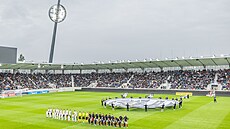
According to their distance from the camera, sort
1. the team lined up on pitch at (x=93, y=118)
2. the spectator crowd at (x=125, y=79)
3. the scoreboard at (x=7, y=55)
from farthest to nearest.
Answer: the spectator crowd at (x=125, y=79) < the scoreboard at (x=7, y=55) < the team lined up on pitch at (x=93, y=118)

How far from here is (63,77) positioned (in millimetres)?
78938

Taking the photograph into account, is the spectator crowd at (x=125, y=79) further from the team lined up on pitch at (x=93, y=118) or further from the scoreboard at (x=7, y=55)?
the team lined up on pitch at (x=93, y=118)

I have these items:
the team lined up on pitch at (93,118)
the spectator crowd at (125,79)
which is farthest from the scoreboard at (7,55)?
the team lined up on pitch at (93,118)

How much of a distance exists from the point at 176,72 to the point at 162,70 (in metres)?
5.04

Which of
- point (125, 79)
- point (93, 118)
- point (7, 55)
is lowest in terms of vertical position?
point (93, 118)

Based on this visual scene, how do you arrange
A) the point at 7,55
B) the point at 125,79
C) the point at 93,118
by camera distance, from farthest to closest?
the point at 125,79 → the point at 7,55 → the point at 93,118

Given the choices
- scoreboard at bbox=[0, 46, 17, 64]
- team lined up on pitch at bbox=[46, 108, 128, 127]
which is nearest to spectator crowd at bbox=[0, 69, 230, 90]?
scoreboard at bbox=[0, 46, 17, 64]

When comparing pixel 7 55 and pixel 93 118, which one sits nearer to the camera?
pixel 93 118

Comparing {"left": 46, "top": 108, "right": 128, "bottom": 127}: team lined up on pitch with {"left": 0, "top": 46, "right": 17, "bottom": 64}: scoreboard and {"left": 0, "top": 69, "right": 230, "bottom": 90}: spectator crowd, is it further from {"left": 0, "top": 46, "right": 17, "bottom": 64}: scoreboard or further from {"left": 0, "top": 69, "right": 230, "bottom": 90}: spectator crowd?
{"left": 0, "top": 69, "right": 230, "bottom": 90}: spectator crowd

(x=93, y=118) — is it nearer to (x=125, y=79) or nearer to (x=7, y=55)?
(x=7, y=55)

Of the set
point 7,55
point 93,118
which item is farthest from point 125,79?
point 93,118

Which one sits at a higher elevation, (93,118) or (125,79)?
(125,79)

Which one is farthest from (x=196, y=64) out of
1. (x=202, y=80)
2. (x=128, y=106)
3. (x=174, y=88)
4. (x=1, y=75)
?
(x=1, y=75)

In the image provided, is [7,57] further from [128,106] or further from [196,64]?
[196,64]
